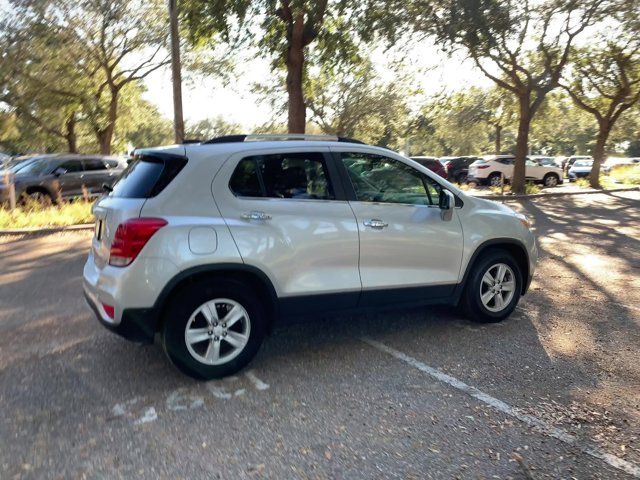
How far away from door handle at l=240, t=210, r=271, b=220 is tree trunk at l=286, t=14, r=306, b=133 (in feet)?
38.0

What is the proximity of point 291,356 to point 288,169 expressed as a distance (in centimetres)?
154

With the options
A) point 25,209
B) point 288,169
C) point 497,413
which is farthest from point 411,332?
point 25,209

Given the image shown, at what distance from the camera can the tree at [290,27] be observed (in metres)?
14.3

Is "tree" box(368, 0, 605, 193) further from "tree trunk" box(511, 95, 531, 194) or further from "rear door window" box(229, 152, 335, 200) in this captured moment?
"rear door window" box(229, 152, 335, 200)

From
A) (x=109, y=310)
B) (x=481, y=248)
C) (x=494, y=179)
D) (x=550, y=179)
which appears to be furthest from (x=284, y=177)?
(x=550, y=179)

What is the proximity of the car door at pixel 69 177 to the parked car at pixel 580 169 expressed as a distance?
30.3 meters

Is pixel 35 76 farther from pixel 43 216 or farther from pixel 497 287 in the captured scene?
pixel 497 287

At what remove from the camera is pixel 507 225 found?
522cm

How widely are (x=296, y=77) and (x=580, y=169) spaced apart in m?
28.0

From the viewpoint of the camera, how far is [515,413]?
3.54 m

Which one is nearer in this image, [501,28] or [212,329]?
[212,329]

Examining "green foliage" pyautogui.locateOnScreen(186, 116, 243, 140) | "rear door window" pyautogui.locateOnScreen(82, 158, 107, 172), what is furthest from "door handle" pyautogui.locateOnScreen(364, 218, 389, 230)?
"green foliage" pyautogui.locateOnScreen(186, 116, 243, 140)

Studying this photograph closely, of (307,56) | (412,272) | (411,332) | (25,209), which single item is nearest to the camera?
(412,272)

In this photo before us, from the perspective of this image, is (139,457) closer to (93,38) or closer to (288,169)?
(288,169)
